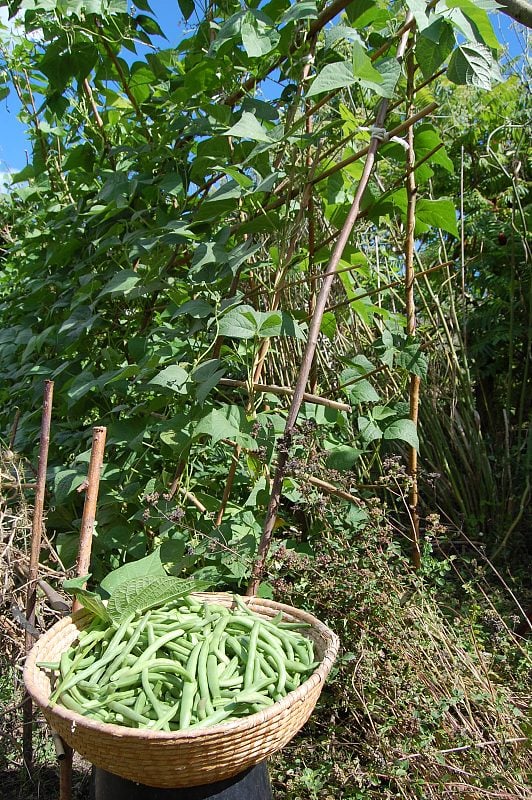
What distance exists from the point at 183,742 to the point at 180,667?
22cm

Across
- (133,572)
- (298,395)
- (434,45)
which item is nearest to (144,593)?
(133,572)

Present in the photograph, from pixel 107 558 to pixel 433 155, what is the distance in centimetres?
155

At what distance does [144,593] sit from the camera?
148 centimetres

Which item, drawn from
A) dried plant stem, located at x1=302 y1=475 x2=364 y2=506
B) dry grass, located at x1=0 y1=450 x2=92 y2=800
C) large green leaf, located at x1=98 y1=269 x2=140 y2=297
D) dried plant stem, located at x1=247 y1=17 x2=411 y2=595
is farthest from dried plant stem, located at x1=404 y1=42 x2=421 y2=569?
dry grass, located at x1=0 y1=450 x2=92 y2=800

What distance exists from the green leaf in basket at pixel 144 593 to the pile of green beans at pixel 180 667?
0.9 inches

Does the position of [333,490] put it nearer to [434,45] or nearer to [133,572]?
[133,572]

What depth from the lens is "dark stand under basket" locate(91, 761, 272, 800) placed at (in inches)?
49.9

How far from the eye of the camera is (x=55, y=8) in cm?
202

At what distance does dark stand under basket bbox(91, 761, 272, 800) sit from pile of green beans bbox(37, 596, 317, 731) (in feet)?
0.52

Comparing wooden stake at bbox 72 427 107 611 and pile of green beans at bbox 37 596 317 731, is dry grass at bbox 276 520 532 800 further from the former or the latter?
wooden stake at bbox 72 427 107 611

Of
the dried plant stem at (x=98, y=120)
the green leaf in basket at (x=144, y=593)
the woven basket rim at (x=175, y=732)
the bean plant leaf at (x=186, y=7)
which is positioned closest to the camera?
the woven basket rim at (x=175, y=732)

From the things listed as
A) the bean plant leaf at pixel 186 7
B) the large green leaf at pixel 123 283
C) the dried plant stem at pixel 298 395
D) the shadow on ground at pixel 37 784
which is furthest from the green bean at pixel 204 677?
the bean plant leaf at pixel 186 7

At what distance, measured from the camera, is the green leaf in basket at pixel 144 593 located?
1468mm

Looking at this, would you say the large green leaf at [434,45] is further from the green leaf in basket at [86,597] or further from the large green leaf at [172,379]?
the green leaf in basket at [86,597]
